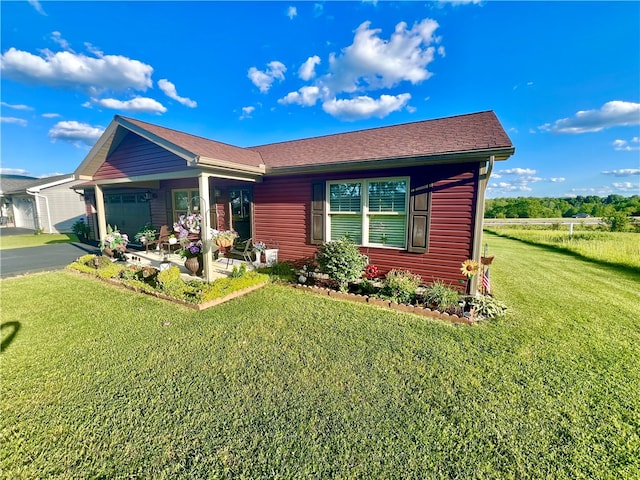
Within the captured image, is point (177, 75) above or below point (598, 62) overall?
above

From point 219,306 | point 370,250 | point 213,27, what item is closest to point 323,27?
point 213,27

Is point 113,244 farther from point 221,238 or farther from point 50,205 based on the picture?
point 50,205

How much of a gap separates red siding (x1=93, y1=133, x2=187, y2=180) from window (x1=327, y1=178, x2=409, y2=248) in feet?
12.8

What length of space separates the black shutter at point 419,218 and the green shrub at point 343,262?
1168mm

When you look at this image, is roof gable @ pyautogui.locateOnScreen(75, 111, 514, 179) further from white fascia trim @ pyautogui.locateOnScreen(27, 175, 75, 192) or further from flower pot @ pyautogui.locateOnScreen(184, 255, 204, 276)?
white fascia trim @ pyautogui.locateOnScreen(27, 175, 75, 192)

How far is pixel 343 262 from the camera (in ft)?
17.4

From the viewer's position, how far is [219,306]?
4867mm

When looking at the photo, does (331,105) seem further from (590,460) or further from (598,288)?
(590,460)

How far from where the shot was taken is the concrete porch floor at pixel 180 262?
6547 millimetres

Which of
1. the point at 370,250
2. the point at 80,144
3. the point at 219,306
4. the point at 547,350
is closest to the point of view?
the point at 547,350

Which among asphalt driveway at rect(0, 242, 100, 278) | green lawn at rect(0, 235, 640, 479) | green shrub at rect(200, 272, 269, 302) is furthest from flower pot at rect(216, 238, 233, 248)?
asphalt driveway at rect(0, 242, 100, 278)

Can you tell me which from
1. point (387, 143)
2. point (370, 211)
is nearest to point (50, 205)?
point (370, 211)

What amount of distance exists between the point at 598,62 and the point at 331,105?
13.3 metres

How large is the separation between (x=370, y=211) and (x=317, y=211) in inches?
52.5
